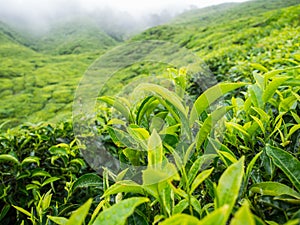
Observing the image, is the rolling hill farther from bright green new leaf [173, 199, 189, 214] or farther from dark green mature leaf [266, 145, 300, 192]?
bright green new leaf [173, 199, 189, 214]

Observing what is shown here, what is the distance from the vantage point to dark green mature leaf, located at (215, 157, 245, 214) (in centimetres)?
44

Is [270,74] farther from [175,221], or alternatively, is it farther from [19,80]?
[19,80]

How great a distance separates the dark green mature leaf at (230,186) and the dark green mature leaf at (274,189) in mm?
179

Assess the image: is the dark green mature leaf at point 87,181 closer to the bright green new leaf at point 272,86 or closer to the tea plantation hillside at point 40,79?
the bright green new leaf at point 272,86

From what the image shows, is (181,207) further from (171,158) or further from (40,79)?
(40,79)

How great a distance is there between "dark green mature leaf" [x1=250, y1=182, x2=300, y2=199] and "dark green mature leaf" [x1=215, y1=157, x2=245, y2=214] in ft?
0.59

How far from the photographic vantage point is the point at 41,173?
135cm

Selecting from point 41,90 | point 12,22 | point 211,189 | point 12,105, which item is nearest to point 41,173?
point 211,189

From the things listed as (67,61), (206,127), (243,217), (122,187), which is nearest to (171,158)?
(206,127)

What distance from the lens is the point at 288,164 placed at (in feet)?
2.01

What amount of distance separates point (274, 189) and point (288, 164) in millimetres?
63

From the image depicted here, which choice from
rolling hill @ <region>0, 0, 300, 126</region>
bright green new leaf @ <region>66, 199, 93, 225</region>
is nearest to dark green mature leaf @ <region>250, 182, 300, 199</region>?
bright green new leaf @ <region>66, 199, 93, 225</region>

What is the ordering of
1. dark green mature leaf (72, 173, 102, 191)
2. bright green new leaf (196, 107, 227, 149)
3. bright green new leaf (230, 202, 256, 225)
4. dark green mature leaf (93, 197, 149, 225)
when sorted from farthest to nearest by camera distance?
1. dark green mature leaf (72, 173, 102, 191)
2. bright green new leaf (196, 107, 227, 149)
3. dark green mature leaf (93, 197, 149, 225)
4. bright green new leaf (230, 202, 256, 225)

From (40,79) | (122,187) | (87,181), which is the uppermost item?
(122,187)
